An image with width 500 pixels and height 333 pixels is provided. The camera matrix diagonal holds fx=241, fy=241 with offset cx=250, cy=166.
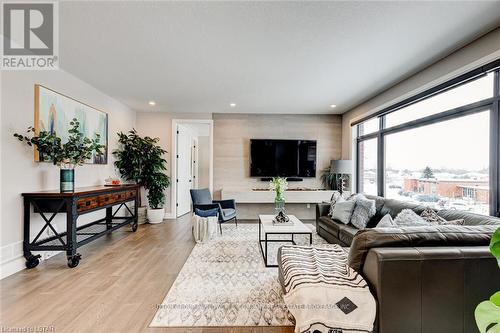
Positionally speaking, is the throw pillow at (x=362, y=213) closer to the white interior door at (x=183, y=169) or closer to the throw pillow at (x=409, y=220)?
the throw pillow at (x=409, y=220)

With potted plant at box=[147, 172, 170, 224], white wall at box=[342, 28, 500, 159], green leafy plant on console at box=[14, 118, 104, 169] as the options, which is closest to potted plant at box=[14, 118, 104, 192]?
green leafy plant on console at box=[14, 118, 104, 169]

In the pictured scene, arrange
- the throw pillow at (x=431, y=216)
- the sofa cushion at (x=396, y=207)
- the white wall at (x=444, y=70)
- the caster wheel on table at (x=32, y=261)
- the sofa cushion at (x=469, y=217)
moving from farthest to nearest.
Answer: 1. the caster wheel on table at (x=32, y=261)
2. the sofa cushion at (x=396, y=207)
3. the white wall at (x=444, y=70)
4. the throw pillow at (x=431, y=216)
5. the sofa cushion at (x=469, y=217)

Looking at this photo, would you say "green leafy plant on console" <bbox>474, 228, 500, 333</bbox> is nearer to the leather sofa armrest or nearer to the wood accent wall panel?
the leather sofa armrest

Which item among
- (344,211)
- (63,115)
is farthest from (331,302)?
(63,115)

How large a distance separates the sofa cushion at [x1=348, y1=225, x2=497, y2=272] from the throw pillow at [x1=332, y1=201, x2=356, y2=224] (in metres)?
1.84

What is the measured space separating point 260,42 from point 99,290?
3014 mm

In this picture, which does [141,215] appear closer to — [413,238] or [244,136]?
[244,136]

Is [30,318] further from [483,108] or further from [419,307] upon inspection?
[483,108]

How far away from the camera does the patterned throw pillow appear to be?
2.11m

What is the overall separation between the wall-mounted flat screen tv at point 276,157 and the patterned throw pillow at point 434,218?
3.45 metres

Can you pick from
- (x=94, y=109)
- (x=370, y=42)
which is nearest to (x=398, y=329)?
(x=370, y=42)

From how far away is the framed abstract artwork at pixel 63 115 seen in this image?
3080mm

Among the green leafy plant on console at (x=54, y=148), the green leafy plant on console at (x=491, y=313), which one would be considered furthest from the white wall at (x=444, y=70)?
the green leafy plant on console at (x=54, y=148)

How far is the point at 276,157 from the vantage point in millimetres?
5832
